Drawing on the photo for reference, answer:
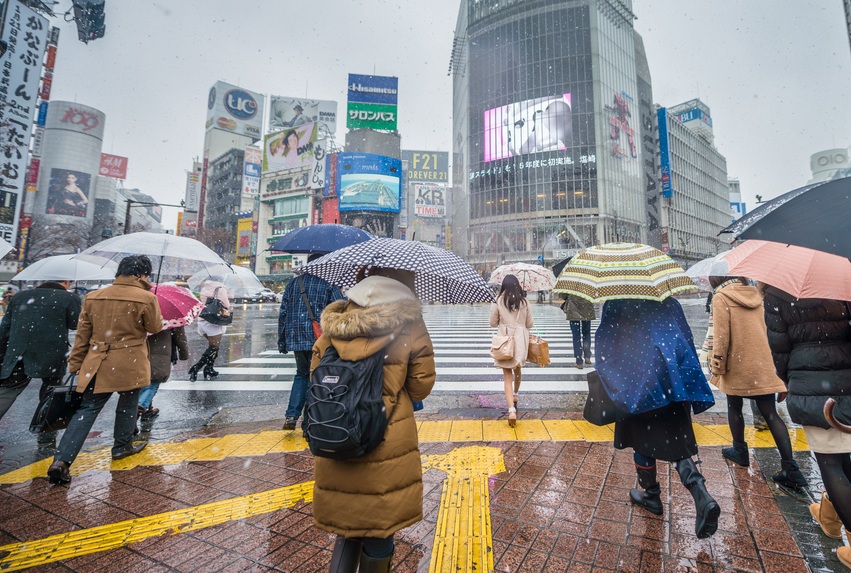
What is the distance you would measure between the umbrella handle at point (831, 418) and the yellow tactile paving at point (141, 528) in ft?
10.7

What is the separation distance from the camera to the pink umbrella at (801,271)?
208 centimetres

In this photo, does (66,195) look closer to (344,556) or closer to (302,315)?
(302,315)

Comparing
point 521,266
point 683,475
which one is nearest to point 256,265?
point 521,266

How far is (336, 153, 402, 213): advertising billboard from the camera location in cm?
4853

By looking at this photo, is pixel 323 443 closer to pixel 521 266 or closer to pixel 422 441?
pixel 422 441

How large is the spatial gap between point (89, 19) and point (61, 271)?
36.4 metres

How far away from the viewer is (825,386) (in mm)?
2186

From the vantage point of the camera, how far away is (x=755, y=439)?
3980 mm

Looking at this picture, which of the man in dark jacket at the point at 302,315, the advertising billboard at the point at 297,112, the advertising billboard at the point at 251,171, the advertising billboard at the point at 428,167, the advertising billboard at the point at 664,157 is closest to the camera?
the man in dark jacket at the point at 302,315

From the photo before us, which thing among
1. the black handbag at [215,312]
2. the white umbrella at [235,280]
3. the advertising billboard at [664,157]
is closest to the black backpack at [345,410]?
the black handbag at [215,312]

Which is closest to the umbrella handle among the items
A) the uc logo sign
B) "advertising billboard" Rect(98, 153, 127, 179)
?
the uc logo sign

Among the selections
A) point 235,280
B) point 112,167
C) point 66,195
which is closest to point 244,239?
point 66,195

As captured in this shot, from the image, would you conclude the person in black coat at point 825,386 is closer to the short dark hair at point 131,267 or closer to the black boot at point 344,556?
the black boot at point 344,556

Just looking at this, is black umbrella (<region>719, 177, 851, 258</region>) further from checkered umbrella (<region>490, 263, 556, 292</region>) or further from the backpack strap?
checkered umbrella (<region>490, 263, 556, 292</region>)
